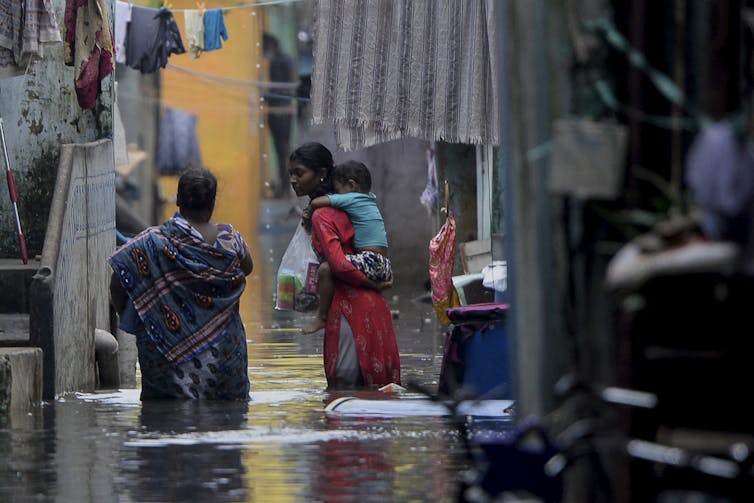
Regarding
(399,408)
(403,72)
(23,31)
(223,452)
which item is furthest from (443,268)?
(223,452)

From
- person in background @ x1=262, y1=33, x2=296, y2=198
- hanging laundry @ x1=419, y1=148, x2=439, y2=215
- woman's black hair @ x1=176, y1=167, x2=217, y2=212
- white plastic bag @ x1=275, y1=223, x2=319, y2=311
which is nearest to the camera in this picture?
woman's black hair @ x1=176, y1=167, x2=217, y2=212

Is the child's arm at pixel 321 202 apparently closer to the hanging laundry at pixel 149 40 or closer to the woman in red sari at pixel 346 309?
the woman in red sari at pixel 346 309

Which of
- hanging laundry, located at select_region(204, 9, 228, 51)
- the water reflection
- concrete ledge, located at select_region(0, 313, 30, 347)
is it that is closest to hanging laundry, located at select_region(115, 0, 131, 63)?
hanging laundry, located at select_region(204, 9, 228, 51)

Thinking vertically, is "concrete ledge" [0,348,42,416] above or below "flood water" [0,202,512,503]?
above

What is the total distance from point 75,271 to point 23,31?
1.64m

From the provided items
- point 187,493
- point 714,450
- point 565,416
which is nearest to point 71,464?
point 187,493

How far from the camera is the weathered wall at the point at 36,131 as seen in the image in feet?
44.2

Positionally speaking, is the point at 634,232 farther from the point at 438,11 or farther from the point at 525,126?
the point at 438,11

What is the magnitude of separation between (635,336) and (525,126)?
2.48ft

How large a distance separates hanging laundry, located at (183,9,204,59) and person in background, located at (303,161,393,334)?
11.5 metres

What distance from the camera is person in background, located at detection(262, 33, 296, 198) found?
41.2 metres

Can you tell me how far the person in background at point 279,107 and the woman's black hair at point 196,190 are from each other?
29.7 metres

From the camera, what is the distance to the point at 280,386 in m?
12.5

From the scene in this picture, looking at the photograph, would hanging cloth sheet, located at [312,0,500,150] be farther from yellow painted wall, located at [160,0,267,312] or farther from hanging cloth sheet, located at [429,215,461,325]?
yellow painted wall, located at [160,0,267,312]
